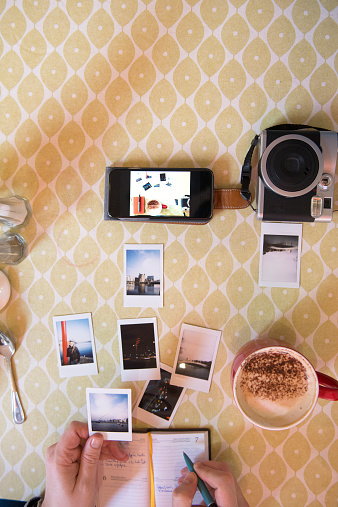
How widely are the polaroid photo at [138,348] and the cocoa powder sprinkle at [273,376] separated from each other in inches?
12.5

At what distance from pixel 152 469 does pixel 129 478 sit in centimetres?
9

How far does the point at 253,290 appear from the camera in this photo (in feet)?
3.76

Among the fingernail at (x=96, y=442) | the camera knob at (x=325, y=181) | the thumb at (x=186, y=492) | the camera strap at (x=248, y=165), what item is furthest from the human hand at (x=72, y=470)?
the camera knob at (x=325, y=181)

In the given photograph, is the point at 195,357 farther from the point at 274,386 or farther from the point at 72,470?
the point at 72,470

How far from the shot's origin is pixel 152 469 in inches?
45.0

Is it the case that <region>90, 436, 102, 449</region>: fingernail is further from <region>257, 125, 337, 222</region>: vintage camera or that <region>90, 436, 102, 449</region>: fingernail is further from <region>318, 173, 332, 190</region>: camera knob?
<region>318, 173, 332, 190</region>: camera knob

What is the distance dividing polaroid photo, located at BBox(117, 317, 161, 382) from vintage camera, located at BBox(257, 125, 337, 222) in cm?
59

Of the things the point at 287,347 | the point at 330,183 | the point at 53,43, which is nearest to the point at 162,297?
the point at 287,347

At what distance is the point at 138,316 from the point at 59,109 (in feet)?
2.61

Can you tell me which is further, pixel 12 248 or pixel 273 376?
pixel 12 248

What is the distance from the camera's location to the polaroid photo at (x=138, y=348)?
3.78ft

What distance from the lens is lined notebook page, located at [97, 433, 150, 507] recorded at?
3.74ft

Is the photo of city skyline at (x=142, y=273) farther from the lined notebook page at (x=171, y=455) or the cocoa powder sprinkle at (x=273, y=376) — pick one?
the lined notebook page at (x=171, y=455)

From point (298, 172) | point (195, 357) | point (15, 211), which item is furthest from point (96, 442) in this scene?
point (298, 172)
